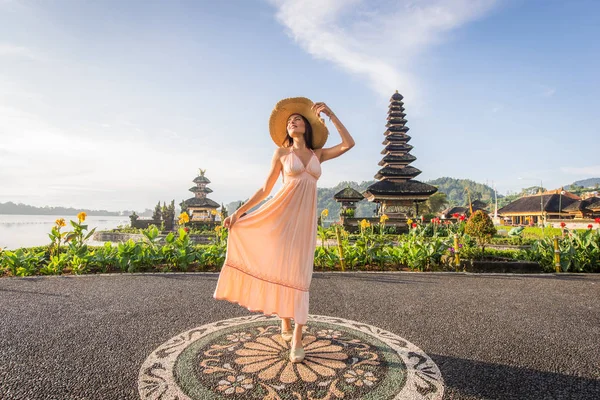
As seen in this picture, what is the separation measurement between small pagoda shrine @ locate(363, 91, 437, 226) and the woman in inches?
994

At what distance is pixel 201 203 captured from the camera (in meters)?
39.2

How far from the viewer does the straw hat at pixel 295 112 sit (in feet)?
10.0

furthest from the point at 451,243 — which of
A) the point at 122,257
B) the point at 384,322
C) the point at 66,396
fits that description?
the point at 66,396

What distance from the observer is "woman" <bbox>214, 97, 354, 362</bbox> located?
2.81 metres

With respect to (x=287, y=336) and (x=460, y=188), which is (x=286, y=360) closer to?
(x=287, y=336)

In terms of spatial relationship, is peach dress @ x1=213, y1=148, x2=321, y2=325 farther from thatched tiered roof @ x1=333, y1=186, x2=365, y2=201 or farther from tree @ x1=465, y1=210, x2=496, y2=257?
thatched tiered roof @ x1=333, y1=186, x2=365, y2=201

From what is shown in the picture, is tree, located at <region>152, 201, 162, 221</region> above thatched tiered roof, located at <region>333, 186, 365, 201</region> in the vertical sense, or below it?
below

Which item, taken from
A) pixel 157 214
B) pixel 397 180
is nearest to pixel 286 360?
pixel 397 180

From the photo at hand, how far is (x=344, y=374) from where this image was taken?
2.41 m

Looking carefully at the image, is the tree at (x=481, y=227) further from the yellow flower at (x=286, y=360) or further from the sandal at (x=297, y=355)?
the sandal at (x=297, y=355)

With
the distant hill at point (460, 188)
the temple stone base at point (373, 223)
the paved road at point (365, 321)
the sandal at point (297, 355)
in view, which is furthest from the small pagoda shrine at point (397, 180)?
the distant hill at point (460, 188)

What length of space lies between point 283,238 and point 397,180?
3017 cm

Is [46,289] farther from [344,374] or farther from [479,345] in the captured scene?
[479,345]

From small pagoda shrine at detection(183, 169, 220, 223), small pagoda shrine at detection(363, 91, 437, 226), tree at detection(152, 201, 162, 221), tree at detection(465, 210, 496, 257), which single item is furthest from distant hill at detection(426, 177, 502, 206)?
tree at detection(465, 210, 496, 257)
